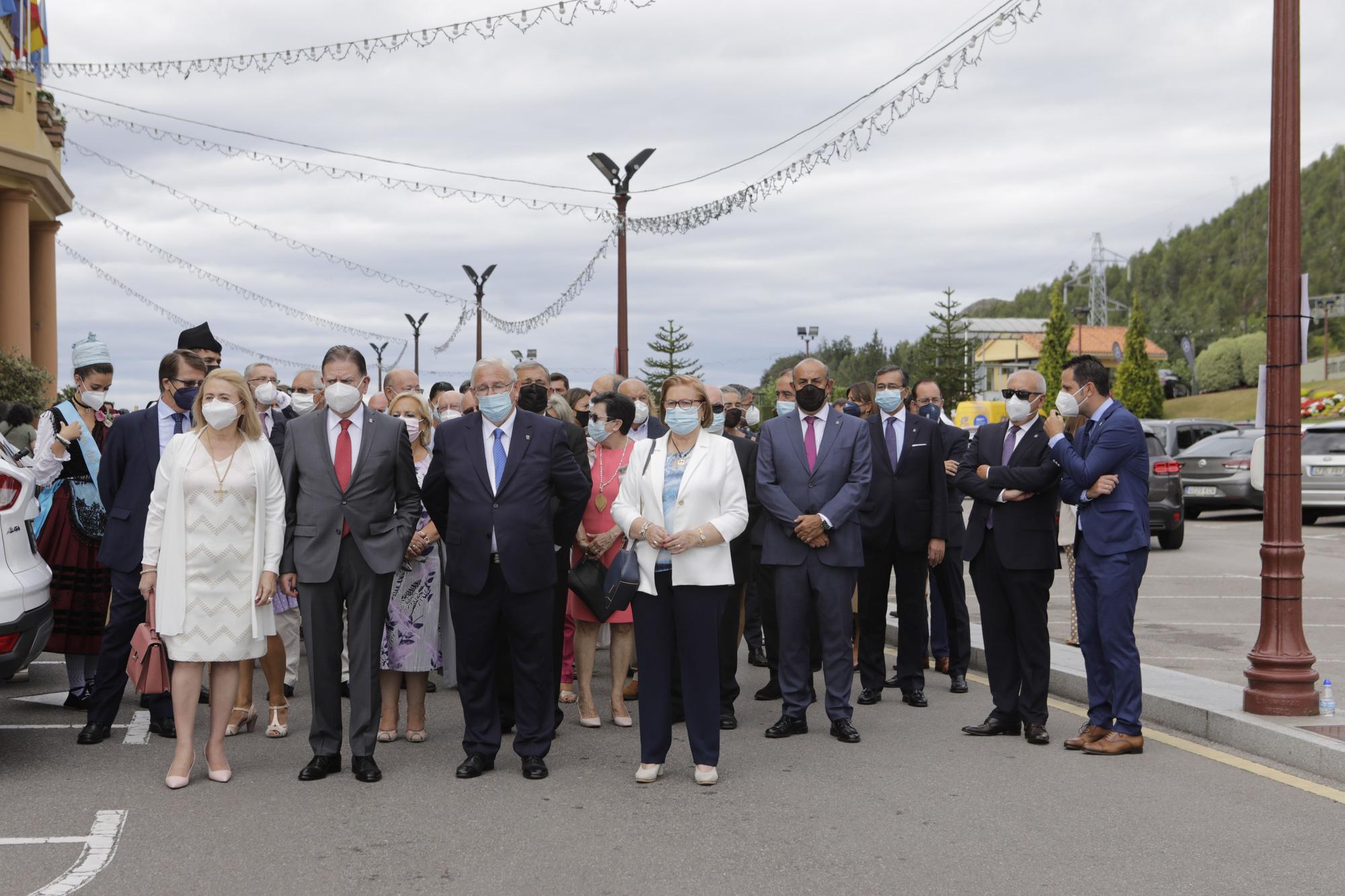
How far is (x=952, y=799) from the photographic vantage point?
6.17 m

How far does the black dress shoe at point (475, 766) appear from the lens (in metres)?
6.65

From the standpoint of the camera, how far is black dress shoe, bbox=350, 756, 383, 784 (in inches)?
257

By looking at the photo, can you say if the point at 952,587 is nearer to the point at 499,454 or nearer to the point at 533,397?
the point at 533,397

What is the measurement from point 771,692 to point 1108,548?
2696mm

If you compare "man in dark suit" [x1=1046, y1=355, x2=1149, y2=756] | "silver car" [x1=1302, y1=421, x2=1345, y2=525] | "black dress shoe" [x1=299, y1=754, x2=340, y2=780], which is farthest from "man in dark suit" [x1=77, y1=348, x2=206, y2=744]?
"silver car" [x1=1302, y1=421, x2=1345, y2=525]

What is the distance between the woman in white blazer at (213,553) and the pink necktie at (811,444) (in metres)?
3.00

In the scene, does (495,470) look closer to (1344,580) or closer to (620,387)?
(620,387)

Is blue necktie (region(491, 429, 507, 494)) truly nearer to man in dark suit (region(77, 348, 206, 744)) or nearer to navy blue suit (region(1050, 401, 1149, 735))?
man in dark suit (region(77, 348, 206, 744))

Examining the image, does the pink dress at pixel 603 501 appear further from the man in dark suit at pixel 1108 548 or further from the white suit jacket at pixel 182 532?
the man in dark suit at pixel 1108 548

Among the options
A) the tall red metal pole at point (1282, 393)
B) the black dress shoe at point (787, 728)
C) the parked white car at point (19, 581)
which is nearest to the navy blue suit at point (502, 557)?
the black dress shoe at point (787, 728)

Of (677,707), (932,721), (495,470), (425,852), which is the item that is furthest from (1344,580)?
(425,852)

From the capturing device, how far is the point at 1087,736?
7.20 meters

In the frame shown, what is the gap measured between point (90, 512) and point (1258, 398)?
711 cm

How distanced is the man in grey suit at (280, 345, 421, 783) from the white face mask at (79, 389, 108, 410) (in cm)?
Answer: 186
